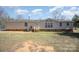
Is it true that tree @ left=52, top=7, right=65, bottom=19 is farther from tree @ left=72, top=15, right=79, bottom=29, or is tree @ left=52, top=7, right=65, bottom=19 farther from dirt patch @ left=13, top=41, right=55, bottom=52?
dirt patch @ left=13, top=41, right=55, bottom=52

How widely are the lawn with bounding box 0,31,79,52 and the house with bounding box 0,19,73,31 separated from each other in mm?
70

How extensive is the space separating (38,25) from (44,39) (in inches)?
8.5

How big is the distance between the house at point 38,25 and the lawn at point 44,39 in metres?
0.07

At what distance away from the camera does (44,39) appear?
219cm

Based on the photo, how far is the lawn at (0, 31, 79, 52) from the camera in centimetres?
218

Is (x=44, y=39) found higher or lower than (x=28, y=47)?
higher

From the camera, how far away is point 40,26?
220 centimetres

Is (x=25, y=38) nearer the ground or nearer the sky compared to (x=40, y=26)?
nearer the ground

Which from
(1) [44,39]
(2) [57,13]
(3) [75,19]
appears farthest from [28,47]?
(3) [75,19]

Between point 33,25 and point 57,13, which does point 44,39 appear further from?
point 57,13

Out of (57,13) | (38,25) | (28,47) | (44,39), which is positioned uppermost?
(57,13)
